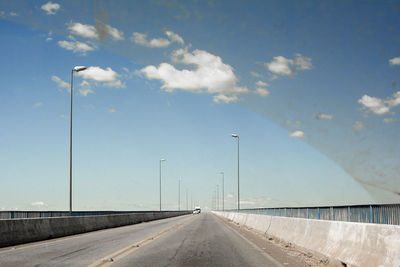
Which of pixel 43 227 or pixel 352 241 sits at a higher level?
pixel 352 241

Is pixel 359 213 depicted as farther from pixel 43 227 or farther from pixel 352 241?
pixel 43 227

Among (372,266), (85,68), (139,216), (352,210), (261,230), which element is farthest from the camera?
(139,216)

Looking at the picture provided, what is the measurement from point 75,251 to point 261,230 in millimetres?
12653

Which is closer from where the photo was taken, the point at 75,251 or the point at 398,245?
the point at 398,245

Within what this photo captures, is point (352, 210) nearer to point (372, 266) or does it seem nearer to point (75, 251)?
point (372, 266)

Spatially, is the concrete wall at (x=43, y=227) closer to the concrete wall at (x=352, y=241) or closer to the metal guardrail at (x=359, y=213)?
the concrete wall at (x=352, y=241)

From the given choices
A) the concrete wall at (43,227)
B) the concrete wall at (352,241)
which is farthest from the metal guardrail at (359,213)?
the concrete wall at (43,227)

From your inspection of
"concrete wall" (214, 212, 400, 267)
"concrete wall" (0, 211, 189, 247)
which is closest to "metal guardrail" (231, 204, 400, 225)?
"concrete wall" (214, 212, 400, 267)

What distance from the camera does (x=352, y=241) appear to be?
8750 millimetres

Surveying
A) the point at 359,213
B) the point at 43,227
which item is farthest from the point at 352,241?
A: the point at 43,227

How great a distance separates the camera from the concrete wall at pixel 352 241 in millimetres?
7138

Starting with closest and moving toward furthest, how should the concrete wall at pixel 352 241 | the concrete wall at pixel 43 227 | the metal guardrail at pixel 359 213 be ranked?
the concrete wall at pixel 352 241, the metal guardrail at pixel 359 213, the concrete wall at pixel 43 227

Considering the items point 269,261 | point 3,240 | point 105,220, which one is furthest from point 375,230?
point 105,220

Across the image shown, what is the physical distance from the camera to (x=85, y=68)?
28.8 meters
